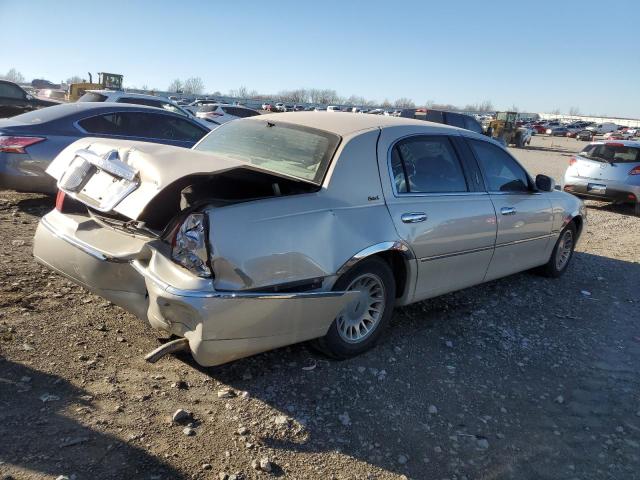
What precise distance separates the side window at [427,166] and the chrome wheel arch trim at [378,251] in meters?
0.42

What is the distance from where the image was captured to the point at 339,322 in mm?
3674

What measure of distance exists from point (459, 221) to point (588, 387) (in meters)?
1.49

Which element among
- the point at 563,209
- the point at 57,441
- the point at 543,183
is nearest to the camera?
the point at 57,441

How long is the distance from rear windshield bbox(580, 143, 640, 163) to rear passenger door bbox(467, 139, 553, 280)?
7.12m

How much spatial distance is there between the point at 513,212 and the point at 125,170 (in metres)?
3.42

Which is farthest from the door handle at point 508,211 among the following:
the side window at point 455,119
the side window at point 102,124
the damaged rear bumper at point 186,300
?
the side window at point 455,119

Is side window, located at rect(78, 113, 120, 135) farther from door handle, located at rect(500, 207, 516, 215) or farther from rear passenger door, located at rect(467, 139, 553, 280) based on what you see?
door handle, located at rect(500, 207, 516, 215)

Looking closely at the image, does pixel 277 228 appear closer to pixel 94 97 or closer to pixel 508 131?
pixel 94 97

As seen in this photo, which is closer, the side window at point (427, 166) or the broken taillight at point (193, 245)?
the broken taillight at point (193, 245)

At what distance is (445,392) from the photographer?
350 cm

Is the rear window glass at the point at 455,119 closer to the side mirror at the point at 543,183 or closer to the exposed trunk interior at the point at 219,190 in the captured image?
the side mirror at the point at 543,183

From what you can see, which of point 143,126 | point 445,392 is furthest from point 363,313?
point 143,126

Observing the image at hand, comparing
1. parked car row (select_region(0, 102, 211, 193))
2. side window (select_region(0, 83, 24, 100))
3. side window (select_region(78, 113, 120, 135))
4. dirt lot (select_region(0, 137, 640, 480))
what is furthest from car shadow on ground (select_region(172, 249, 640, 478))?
side window (select_region(0, 83, 24, 100))

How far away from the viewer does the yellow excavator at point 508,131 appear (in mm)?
34562
